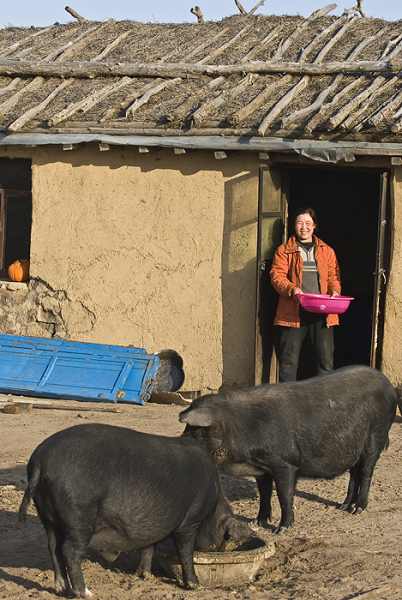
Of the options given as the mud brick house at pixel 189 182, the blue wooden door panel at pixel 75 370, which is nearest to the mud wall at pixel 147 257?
the mud brick house at pixel 189 182

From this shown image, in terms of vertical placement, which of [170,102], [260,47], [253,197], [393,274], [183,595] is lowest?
[183,595]

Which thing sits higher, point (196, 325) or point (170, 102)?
point (170, 102)

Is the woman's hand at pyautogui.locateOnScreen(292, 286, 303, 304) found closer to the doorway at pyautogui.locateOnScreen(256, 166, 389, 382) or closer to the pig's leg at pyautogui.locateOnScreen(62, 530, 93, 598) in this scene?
the doorway at pyautogui.locateOnScreen(256, 166, 389, 382)

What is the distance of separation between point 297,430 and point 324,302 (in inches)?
99.3

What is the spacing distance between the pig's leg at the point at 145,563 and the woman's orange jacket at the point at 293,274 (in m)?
3.83

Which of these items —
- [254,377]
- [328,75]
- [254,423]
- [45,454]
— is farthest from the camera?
[328,75]

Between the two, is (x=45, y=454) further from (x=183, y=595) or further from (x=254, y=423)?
(x=254, y=423)

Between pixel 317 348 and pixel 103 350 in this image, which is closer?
pixel 317 348

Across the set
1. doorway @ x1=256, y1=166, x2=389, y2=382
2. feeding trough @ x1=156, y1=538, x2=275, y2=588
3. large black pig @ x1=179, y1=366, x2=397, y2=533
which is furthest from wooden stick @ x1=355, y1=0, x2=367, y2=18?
feeding trough @ x1=156, y1=538, x2=275, y2=588

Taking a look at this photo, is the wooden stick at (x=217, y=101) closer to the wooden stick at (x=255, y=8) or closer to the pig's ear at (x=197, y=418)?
the wooden stick at (x=255, y=8)

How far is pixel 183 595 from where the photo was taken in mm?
4172

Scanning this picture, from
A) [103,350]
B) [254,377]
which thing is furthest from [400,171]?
[103,350]

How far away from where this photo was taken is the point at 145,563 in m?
4.39

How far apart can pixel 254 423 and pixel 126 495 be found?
1.15 metres
